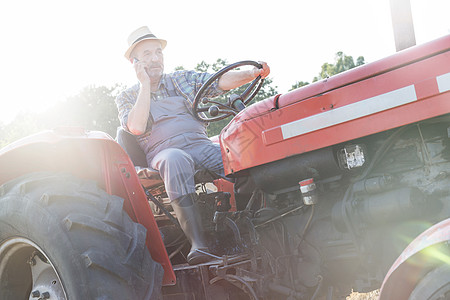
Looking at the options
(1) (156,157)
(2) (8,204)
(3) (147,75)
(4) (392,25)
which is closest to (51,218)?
(2) (8,204)

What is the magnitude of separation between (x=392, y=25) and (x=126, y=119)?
1.87 meters

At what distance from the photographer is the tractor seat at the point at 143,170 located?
9.44ft

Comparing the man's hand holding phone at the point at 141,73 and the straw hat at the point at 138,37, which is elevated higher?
the straw hat at the point at 138,37

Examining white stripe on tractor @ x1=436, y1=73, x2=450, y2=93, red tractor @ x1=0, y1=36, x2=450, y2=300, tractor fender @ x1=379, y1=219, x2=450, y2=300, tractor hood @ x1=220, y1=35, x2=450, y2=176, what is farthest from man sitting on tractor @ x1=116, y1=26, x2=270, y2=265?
white stripe on tractor @ x1=436, y1=73, x2=450, y2=93

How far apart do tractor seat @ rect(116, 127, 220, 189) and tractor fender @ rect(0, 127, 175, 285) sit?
408 mm

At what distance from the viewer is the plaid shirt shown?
315 centimetres

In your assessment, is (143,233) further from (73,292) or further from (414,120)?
(414,120)

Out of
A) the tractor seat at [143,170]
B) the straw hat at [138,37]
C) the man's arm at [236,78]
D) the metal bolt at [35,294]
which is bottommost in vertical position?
the metal bolt at [35,294]

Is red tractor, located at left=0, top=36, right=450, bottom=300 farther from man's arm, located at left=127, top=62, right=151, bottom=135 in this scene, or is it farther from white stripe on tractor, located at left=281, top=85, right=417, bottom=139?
man's arm, located at left=127, top=62, right=151, bottom=135

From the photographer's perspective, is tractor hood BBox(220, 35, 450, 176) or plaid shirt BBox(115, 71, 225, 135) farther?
plaid shirt BBox(115, 71, 225, 135)

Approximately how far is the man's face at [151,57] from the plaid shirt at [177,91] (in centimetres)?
6

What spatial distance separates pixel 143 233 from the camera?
2.27 metres

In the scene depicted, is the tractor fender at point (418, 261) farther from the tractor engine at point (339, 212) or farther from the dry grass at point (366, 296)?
the dry grass at point (366, 296)

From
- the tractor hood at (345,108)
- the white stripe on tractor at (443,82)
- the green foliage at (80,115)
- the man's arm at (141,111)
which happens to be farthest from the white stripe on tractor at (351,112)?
the green foliage at (80,115)
